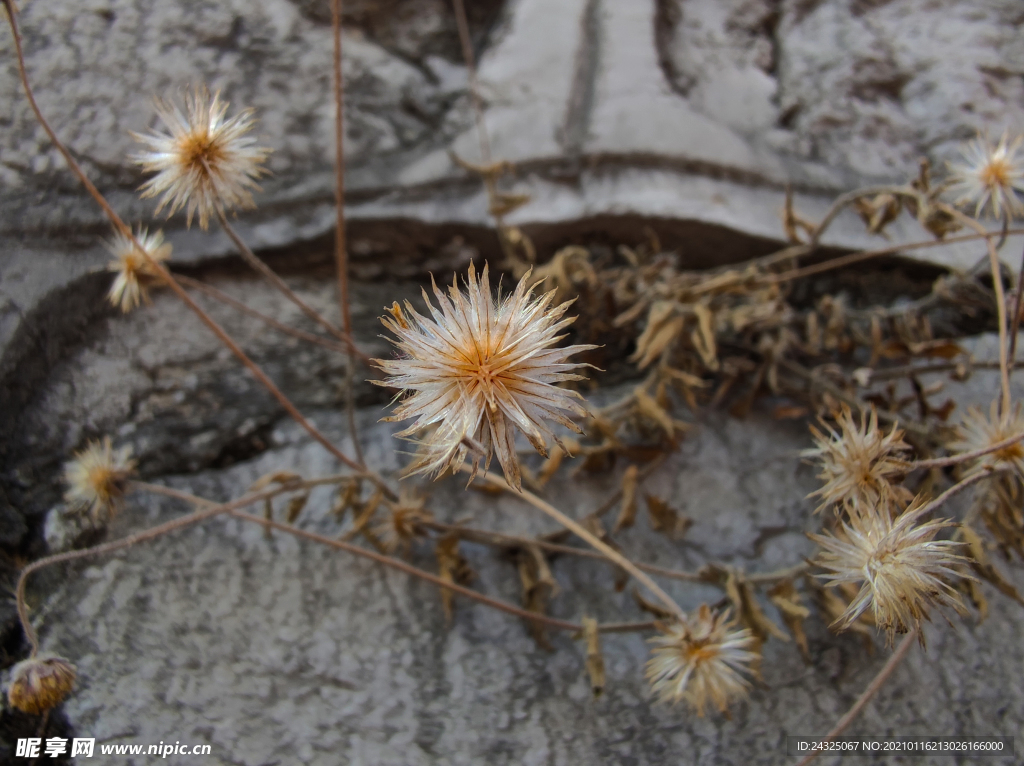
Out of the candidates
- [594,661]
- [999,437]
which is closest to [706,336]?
[999,437]

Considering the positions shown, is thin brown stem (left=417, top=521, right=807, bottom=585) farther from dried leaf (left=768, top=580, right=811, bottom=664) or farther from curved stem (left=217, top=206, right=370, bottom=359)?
curved stem (left=217, top=206, right=370, bottom=359)

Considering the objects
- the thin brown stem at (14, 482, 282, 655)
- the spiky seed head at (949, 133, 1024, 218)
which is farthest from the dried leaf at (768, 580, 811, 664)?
the thin brown stem at (14, 482, 282, 655)

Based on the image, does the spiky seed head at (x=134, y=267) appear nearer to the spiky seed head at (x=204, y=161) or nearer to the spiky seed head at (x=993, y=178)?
the spiky seed head at (x=204, y=161)

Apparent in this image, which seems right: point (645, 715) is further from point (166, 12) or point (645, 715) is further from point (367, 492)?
point (166, 12)

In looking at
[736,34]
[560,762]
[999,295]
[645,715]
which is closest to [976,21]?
[736,34]

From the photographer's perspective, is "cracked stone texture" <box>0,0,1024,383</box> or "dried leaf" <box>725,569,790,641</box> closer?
"dried leaf" <box>725,569,790,641</box>

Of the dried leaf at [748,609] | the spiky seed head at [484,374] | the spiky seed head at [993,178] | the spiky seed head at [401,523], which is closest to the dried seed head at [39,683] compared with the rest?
the spiky seed head at [401,523]
